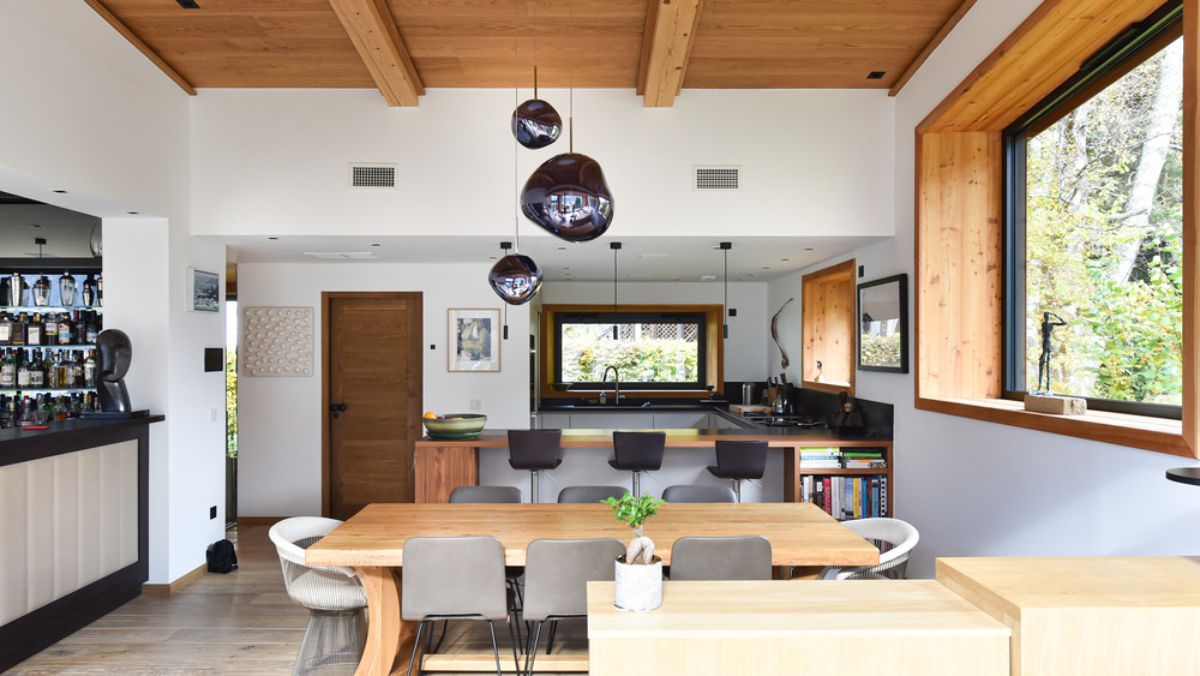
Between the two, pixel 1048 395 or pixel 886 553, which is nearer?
pixel 886 553

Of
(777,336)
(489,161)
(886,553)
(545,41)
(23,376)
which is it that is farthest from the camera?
(777,336)

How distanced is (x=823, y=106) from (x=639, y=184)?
4.40 feet

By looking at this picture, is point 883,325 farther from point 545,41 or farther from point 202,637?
point 202,637

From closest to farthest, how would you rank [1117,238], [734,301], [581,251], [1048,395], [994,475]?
[1117,238], [1048,395], [994,475], [581,251], [734,301]

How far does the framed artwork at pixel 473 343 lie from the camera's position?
6188 millimetres

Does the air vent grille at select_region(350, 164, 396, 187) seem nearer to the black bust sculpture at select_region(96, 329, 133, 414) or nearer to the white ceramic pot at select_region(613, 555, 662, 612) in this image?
the black bust sculpture at select_region(96, 329, 133, 414)

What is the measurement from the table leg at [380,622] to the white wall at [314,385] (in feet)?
10.4

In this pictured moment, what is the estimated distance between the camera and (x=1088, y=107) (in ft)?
10.7

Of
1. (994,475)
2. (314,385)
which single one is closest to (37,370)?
(314,385)

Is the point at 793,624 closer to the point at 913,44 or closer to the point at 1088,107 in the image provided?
the point at 1088,107

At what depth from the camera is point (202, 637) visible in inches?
146

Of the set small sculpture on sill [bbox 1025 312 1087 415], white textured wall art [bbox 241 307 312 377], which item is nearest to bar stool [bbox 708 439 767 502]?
small sculpture on sill [bbox 1025 312 1087 415]

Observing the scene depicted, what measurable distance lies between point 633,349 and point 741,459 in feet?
12.3

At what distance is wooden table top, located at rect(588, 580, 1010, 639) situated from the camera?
1524 mm
